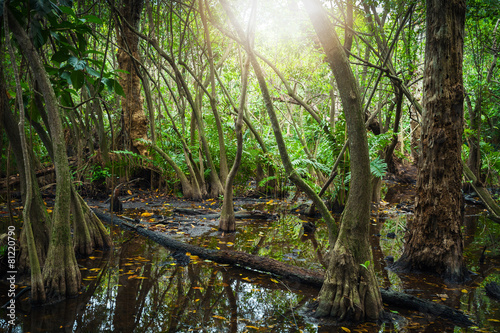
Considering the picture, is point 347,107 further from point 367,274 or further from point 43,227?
point 43,227

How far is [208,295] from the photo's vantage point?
3.61 metres

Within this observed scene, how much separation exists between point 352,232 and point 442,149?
1994mm

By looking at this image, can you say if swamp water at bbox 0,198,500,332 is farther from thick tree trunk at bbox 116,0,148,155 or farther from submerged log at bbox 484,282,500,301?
thick tree trunk at bbox 116,0,148,155

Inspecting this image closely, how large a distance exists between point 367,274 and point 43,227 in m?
3.42

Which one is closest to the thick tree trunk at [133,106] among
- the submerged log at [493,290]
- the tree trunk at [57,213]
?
the tree trunk at [57,213]

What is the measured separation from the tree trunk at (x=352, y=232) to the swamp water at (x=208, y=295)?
18 centimetres

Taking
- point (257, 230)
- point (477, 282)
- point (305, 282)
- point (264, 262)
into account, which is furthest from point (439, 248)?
point (257, 230)

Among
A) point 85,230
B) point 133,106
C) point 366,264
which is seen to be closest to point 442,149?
point 366,264

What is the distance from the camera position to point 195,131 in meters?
10.5

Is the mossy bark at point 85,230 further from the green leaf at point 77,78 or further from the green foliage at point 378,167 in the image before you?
the green foliage at point 378,167

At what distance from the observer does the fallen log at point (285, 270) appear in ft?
10.4

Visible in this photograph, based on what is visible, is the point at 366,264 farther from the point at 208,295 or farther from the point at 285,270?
the point at 208,295

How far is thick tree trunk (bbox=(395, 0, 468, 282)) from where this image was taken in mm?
4105

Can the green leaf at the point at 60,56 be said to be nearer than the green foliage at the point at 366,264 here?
No
